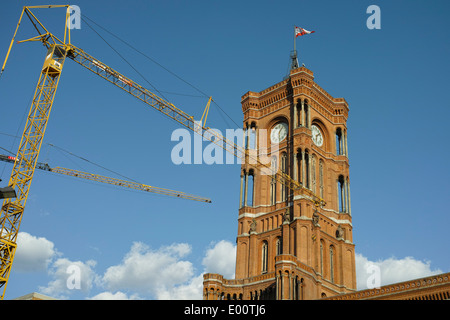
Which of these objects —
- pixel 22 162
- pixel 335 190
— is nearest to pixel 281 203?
pixel 335 190

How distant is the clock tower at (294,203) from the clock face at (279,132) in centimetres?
21

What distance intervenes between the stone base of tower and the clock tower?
0.13m

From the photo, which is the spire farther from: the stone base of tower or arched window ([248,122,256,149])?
the stone base of tower

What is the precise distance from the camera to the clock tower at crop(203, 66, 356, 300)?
7825cm

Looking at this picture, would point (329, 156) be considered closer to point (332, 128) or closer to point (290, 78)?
point (332, 128)

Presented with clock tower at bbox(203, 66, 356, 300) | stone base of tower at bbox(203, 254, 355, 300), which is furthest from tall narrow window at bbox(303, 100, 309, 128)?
stone base of tower at bbox(203, 254, 355, 300)

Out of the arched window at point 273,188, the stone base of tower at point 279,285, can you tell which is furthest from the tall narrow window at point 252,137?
the stone base of tower at point 279,285

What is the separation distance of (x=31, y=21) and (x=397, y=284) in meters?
57.1

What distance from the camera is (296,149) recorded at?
90000 mm

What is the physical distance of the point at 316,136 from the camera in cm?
9731

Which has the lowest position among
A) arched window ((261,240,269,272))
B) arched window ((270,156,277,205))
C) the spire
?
arched window ((261,240,269,272))

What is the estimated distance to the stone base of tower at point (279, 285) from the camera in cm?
7131

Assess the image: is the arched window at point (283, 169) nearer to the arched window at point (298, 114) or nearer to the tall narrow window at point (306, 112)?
the arched window at point (298, 114)

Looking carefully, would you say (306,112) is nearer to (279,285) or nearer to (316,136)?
(316,136)
